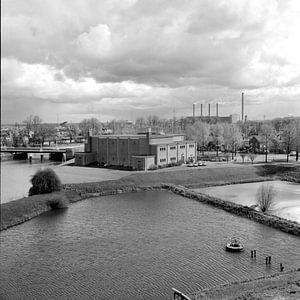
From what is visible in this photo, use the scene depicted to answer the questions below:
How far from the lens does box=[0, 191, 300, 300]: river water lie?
14.8 metres

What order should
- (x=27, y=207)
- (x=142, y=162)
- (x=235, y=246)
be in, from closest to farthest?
1. (x=235, y=246)
2. (x=27, y=207)
3. (x=142, y=162)

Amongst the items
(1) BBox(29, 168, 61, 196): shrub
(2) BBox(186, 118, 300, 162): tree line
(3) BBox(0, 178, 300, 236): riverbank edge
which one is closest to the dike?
(3) BBox(0, 178, 300, 236): riverbank edge

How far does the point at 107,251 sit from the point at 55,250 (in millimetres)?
2527

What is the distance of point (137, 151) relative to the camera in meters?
46.7

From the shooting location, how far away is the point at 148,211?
87.1 feet

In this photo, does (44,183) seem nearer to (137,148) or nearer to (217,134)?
(137,148)

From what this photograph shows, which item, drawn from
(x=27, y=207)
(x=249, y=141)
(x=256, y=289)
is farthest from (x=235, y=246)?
(x=249, y=141)

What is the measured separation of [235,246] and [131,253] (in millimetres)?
4750

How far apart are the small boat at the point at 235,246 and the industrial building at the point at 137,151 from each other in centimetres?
2524

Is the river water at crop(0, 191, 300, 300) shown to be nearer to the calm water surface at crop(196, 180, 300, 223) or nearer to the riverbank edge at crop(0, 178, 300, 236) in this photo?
the riverbank edge at crop(0, 178, 300, 236)

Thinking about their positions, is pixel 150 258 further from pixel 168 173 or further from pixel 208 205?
pixel 168 173

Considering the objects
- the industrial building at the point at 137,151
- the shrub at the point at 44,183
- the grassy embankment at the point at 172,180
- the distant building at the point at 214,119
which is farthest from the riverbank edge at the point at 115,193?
the distant building at the point at 214,119

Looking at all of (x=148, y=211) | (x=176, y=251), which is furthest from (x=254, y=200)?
(x=176, y=251)

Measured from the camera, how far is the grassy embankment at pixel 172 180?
30.2 meters
